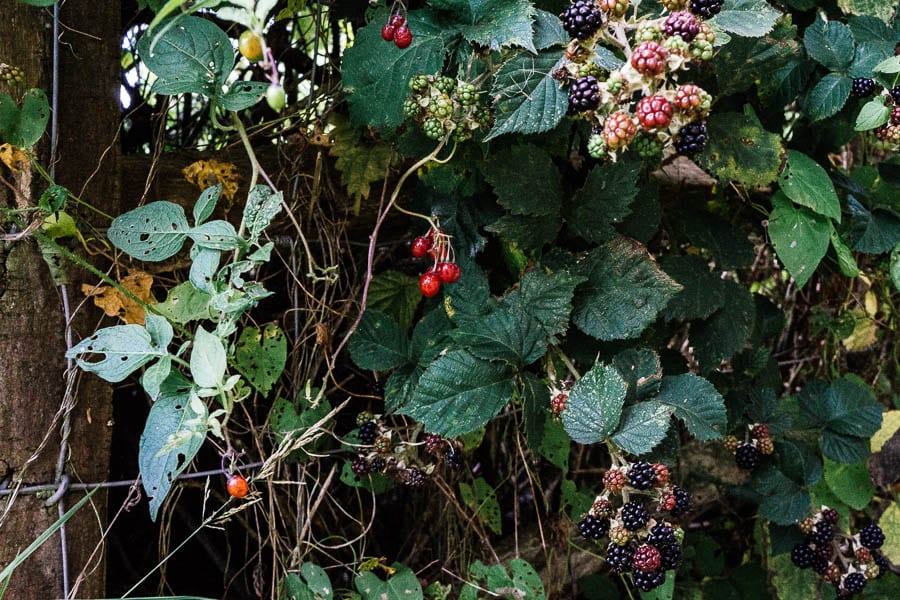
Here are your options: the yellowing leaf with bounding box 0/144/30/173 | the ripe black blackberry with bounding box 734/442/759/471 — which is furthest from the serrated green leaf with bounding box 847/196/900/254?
the yellowing leaf with bounding box 0/144/30/173

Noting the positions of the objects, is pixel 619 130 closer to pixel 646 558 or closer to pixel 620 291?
pixel 620 291

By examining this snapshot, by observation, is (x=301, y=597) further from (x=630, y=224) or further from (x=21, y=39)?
(x=21, y=39)

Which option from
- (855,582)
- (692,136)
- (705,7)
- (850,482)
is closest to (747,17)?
(705,7)

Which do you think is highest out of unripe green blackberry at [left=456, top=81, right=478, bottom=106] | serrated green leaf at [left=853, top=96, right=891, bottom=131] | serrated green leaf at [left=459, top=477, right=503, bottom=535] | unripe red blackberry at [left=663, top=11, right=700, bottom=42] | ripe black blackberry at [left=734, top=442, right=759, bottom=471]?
unripe red blackberry at [left=663, top=11, right=700, bottom=42]

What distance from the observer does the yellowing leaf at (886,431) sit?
5.11ft

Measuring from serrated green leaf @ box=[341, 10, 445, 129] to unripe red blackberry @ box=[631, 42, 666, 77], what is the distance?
1.13 ft

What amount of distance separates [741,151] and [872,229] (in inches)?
13.7

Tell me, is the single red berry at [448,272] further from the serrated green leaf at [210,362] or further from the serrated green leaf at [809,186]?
the serrated green leaf at [809,186]

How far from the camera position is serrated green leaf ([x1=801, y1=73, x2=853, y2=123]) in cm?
110

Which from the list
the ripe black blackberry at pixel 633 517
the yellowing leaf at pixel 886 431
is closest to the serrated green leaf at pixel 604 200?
the ripe black blackberry at pixel 633 517

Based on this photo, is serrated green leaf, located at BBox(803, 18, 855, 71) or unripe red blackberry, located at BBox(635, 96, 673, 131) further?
serrated green leaf, located at BBox(803, 18, 855, 71)

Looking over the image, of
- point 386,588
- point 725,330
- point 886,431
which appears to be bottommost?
point 886,431

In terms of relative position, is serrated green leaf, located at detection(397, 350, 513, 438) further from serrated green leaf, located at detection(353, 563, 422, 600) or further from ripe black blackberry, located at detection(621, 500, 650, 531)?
serrated green leaf, located at detection(353, 563, 422, 600)

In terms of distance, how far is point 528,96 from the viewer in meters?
0.87
